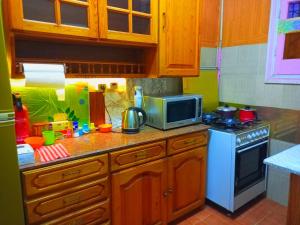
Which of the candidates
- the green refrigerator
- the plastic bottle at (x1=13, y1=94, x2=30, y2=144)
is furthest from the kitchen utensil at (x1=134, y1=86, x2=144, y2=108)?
the green refrigerator

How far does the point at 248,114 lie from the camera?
93.7 inches

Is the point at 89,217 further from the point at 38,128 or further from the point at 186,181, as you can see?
the point at 186,181

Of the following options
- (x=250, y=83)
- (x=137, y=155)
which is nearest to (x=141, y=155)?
(x=137, y=155)

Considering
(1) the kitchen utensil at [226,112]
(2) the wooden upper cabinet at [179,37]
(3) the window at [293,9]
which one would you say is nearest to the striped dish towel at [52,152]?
(2) the wooden upper cabinet at [179,37]

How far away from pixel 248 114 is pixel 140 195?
1430 millimetres

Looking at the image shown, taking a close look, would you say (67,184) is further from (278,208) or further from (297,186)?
(278,208)

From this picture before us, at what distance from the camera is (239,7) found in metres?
2.45

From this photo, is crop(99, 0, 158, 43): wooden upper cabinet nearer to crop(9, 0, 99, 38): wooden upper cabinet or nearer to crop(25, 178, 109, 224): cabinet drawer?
crop(9, 0, 99, 38): wooden upper cabinet

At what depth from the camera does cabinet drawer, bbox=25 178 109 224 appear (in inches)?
49.1

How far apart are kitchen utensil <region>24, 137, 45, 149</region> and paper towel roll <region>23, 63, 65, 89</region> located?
0.37 metres

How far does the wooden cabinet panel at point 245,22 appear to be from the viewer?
227 cm

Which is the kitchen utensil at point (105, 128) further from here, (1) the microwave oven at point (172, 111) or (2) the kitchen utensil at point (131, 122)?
(1) the microwave oven at point (172, 111)

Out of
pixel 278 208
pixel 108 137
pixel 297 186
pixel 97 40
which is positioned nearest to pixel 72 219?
pixel 108 137

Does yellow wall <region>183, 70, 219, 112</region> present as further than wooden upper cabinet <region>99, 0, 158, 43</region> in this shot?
Yes
